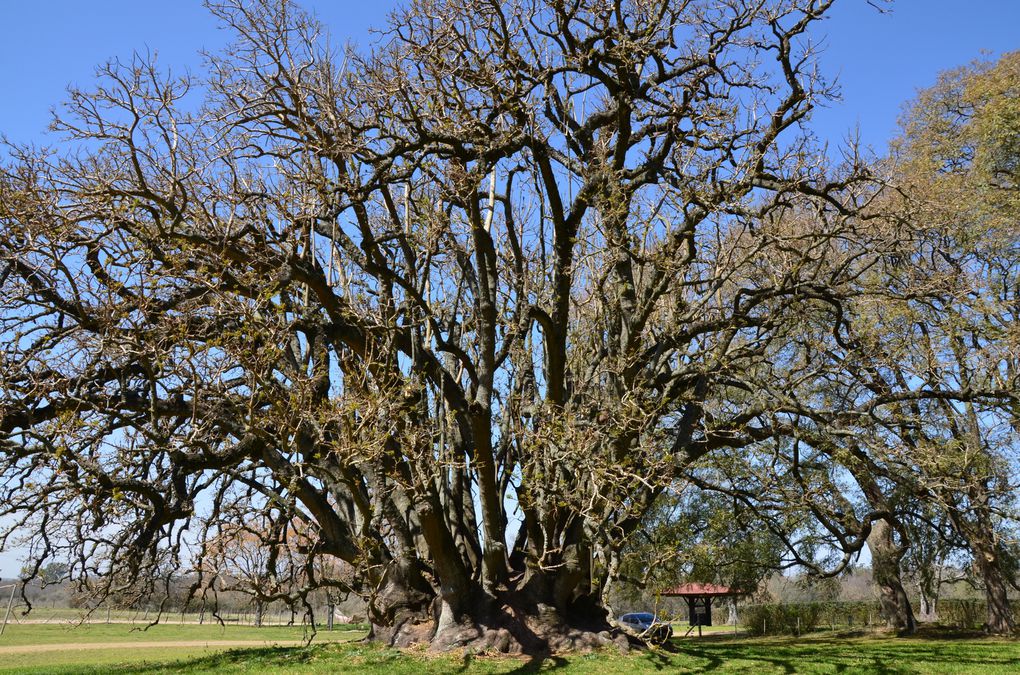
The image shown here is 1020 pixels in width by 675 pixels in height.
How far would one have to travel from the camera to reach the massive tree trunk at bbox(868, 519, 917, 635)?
20.7m

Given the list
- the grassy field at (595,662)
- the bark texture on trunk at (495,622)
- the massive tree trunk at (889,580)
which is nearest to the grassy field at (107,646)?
the grassy field at (595,662)

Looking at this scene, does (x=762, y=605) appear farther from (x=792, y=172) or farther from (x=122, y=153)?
(x=122, y=153)

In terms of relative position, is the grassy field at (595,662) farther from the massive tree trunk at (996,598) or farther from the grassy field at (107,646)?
the massive tree trunk at (996,598)

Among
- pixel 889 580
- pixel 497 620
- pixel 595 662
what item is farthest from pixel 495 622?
pixel 889 580

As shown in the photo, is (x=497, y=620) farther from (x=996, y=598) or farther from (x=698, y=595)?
(x=996, y=598)

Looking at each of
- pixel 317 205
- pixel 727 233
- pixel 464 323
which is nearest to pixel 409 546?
pixel 464 323

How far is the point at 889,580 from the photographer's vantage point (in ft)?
69.2

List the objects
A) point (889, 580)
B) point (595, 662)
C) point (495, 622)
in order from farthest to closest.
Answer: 1. point (889, 580)
2. point (495, 622)
3. point (595, 662)

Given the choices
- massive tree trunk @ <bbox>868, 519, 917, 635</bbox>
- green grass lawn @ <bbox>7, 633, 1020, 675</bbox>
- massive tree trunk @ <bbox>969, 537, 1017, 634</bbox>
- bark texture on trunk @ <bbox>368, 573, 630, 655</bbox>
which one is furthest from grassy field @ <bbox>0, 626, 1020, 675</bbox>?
massive tree trunk @ <bbox>868, 519, 917, 635</bbox>

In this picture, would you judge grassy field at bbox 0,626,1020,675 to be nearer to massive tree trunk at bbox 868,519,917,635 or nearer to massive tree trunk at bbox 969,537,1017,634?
massive tree trunk at bbox 969,537,1017,634

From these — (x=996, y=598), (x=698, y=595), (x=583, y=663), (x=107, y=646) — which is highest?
(x=996, y=598)

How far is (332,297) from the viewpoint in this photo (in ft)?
38.0

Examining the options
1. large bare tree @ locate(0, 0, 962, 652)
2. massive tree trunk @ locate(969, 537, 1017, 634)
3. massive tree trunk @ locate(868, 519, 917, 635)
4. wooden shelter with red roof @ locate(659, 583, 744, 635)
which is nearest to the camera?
large bare tree @ locate(0, 0, 962, 652)

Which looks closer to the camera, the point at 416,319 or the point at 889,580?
the point at 416,319
